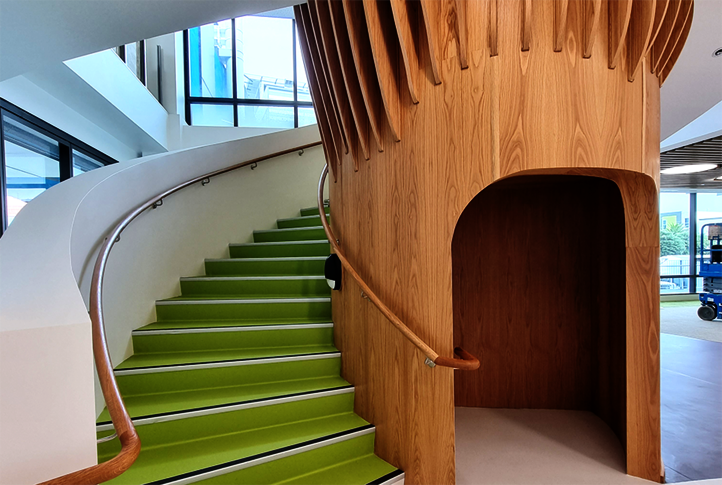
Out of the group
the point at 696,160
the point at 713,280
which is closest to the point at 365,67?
the point at 696,160

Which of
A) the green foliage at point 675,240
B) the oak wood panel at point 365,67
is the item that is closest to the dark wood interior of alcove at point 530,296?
the oak wood panel at point 365,67

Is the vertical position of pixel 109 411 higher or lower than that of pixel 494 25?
lower

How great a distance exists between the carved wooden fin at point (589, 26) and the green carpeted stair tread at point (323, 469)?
8.63ft

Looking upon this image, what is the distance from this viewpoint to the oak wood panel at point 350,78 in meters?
2.56

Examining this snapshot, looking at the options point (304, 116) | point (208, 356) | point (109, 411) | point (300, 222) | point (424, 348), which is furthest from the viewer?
point (304, 116)

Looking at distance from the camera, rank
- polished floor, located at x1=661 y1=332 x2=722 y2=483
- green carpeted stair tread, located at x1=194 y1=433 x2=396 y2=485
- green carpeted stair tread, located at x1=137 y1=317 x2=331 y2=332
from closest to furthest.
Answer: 1. green carpeted stair tread, located at x1=194 y1=433 x2=396 y2=485
2. polished floor, located at x1=661 y1=332 x2=722 y2=483
3. green carpeted stair tread, located at x1=137 y1=317 x2=331 y2=332

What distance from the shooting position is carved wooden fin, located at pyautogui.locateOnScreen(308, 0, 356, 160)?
8.99 ft

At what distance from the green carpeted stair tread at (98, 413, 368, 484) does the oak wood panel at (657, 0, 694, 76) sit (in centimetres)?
295

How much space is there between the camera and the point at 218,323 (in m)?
3.44

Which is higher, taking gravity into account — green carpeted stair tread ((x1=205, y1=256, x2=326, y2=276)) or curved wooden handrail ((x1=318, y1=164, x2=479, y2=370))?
green carpeted stair tread ((x1=205, y1=256, x2=326, y2=276))

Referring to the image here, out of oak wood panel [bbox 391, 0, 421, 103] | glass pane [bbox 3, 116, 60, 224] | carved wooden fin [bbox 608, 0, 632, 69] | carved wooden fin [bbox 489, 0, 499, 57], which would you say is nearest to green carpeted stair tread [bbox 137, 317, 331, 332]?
glass pane [bbox 3, 116, 60, 224]

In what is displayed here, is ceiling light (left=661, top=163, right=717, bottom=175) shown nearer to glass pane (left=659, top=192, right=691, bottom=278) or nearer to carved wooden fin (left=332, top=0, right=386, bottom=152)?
glass pane (left=659, top=192, right=691, bottom=278)

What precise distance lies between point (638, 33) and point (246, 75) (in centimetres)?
730

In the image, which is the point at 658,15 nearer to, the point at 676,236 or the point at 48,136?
the point at 48,136
